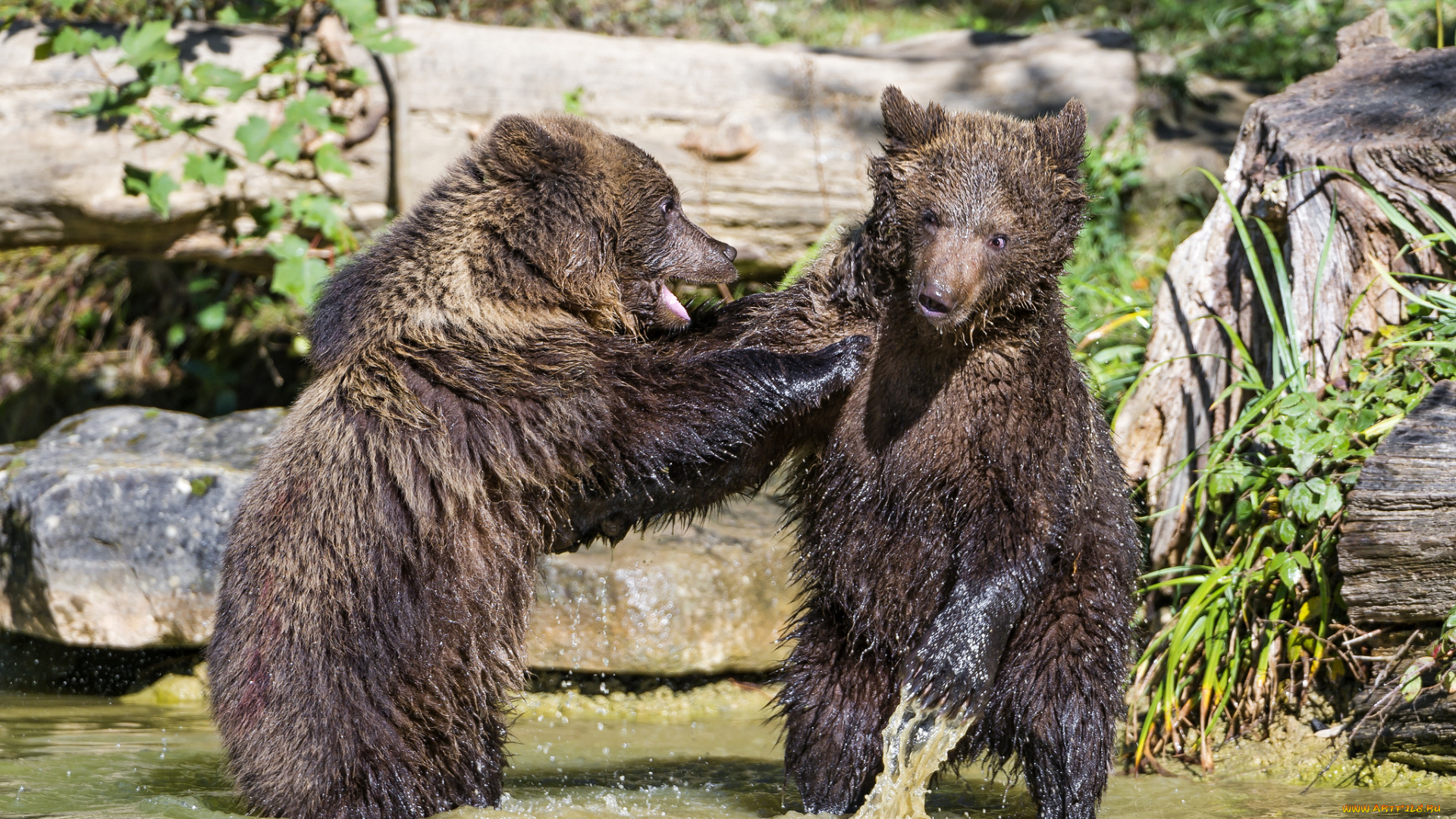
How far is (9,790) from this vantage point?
14.6 feet

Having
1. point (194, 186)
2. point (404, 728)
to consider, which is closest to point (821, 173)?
point (194, 186)

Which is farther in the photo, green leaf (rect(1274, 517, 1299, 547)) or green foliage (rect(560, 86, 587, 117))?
green foliage (rect(560, 86, 587, 117))

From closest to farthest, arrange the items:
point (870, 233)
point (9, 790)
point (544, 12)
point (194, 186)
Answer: point (870, 233) < point (9, 790) < point (194, 186) < point (544, 12)

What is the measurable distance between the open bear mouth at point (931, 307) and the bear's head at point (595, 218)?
1.05 m

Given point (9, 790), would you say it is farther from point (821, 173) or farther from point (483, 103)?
point (821, 173)

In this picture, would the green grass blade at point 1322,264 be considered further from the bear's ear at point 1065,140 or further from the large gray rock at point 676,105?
the large gray rock at point 676,105

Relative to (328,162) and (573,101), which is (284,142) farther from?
(573,101)

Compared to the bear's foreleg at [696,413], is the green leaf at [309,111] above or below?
above

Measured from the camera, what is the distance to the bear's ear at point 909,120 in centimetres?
392

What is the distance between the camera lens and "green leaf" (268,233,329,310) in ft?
23.6

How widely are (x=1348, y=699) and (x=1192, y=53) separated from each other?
5.74 m

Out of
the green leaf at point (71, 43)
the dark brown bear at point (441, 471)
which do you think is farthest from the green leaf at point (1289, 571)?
the green leaf at point (71, 43)

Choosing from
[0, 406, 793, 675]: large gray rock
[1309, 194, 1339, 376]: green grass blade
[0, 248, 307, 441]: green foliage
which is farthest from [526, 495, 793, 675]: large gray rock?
[0, 248, 307, 441]: green foliage

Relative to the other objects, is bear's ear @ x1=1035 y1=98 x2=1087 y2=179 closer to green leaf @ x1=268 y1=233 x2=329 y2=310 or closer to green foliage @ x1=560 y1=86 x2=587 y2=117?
green foliage @ x1=560 y1=86 x2=587 y2=117
